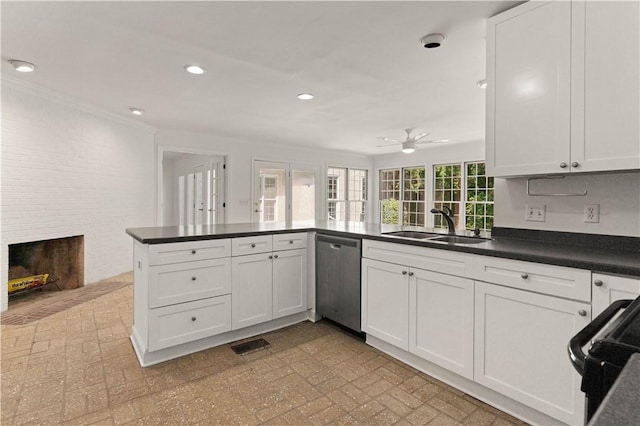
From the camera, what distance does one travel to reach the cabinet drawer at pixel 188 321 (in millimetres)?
2328

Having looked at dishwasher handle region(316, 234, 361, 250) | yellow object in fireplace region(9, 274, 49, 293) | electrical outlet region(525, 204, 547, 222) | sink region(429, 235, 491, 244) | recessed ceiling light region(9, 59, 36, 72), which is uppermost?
A: recessed ceiling light region(9, 59, 36, 72)

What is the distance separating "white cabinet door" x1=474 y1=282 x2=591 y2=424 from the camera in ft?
5.06

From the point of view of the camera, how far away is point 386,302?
245 cm

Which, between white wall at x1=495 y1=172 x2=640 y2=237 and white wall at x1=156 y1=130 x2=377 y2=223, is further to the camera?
white wall at x1=156 y1=130 x2=377 y2=223

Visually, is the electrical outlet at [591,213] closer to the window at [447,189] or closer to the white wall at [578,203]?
the white wall at [578,203]

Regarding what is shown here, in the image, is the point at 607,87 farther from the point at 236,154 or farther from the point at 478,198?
the point at 236,154

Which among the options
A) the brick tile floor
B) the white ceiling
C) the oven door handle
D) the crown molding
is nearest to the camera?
the oven door handle

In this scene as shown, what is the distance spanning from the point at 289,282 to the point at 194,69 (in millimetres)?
2159

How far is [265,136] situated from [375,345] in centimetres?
456

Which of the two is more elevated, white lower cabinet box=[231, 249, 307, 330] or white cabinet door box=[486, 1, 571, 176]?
white cabinet door box=[486, 1, 571, 176]

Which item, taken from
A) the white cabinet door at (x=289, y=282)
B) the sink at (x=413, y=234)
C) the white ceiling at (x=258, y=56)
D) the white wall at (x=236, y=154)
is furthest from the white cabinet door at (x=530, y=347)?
the white wall at (x=236, y=154)

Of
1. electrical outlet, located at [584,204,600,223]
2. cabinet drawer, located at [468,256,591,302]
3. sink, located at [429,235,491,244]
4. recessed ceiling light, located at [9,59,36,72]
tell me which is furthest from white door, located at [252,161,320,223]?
electrical outlet, located at [584,204,600,223]

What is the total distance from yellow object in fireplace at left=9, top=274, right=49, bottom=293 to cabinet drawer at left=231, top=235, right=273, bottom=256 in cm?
297

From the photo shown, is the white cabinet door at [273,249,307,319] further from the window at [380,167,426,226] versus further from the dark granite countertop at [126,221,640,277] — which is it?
the window at [380,167,426,226]
